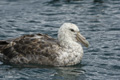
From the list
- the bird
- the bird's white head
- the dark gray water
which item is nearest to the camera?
the dark gray water

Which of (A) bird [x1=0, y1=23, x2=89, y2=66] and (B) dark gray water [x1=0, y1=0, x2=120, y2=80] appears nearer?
(B) dark gray water [x1=0, y1=0, x2=120, y2=80]

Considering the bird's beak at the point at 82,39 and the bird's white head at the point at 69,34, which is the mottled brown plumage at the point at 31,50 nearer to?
the bird's white head at the point at 69,34

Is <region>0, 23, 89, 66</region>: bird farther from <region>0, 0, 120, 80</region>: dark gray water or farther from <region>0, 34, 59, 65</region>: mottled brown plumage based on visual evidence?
<region>0, 0, 120, 80</region>: dark gray water

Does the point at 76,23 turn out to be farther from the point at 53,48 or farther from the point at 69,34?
the point at 53,48

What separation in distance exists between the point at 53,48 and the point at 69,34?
A: 0.64 metres

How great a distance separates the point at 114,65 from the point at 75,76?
138cm

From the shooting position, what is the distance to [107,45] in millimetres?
15266

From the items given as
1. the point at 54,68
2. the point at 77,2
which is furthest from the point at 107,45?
the point at 77,2

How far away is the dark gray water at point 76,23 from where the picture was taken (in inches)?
507

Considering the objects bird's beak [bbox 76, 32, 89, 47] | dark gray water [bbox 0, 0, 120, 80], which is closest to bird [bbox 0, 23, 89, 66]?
bird's beak [bbox 76, 32, 89, 47]

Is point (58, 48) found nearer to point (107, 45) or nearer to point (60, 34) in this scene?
point (60, 34)

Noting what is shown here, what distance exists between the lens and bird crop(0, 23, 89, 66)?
525 inches

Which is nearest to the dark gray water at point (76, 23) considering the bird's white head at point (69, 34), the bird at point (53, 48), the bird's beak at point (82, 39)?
the bird at point (53, 48)

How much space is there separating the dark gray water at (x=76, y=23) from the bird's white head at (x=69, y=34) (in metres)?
0.77
